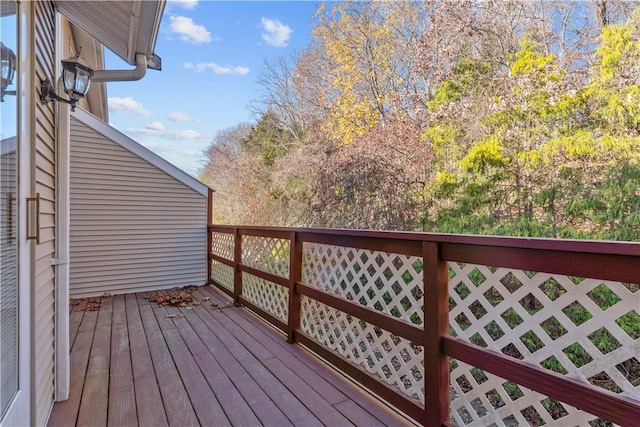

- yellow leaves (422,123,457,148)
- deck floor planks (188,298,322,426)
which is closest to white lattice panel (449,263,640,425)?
deck floor planks (188,298,322,426)

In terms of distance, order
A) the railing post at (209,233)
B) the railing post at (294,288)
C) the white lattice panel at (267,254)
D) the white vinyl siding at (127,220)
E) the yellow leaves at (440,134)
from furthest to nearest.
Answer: the yellow leaves at (440,134) → the railing post at (209,233) → the white vinyl siding at (127,220) → the white lattice panel at (267,254) → the railing post at (294,288)

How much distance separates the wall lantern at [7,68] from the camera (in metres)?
1.26

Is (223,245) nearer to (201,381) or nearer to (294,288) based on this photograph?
(294,288)

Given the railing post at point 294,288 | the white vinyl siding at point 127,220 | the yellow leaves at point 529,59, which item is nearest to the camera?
the railing post at point 294,288

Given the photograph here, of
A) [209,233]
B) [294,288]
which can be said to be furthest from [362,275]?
[209,233]

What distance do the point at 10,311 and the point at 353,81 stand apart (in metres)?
10.1

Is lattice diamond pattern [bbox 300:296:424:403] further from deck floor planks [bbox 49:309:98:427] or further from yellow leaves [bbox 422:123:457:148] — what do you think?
yellow leaves [bbox 422:123:457:148]

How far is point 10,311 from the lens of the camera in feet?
4.44

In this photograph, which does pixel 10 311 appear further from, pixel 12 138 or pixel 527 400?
pixel 527 400

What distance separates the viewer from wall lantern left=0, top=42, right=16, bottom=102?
1264 mm

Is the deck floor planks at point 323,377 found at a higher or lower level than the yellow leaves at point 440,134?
lower

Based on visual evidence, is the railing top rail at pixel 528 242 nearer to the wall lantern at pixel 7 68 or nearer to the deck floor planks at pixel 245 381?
the deck floor planks at pixel 245 381

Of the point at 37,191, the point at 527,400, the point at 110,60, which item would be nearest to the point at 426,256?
the point at 527,400

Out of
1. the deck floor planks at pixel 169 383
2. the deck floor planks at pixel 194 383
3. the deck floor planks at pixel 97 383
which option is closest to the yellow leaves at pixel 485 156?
the deck floor planks at pixel 194 383
